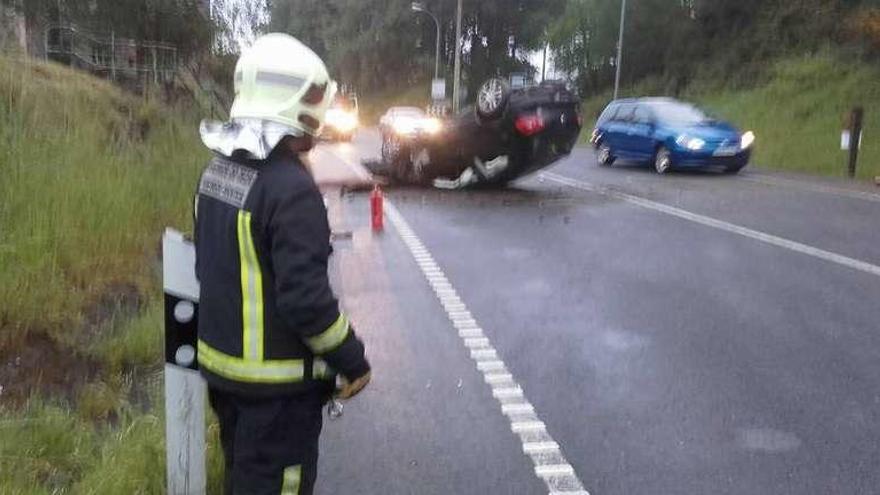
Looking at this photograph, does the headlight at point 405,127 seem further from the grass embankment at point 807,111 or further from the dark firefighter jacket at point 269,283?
the dark firefighter jacket at point 269,283

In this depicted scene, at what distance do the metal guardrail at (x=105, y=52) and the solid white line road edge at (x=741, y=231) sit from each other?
6.89m

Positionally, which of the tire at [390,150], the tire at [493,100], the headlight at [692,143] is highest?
the tire at [493,100]

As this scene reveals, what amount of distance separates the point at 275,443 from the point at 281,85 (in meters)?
1.04

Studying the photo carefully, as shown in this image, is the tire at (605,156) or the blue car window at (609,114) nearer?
the tire at (605,156)

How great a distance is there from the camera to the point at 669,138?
20312 millimetres

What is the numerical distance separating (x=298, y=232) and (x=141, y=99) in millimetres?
10029

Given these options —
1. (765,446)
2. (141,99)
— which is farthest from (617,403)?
(141,99)

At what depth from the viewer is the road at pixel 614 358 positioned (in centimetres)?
442

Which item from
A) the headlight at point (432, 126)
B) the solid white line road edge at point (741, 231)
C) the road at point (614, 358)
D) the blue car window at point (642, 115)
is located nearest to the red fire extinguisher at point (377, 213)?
the road at point (614, 358)

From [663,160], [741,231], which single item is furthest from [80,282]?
[663,160]

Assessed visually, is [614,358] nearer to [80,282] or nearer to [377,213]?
[80,282]

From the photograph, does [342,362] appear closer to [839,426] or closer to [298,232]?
[298,232]

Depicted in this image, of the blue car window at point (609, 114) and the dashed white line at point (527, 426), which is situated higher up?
the blue car window at point (609, 114)

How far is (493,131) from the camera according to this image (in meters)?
15.0
